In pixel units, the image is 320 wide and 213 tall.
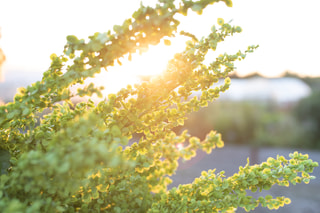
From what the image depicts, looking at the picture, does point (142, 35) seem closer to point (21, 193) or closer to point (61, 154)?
point (61, 154)

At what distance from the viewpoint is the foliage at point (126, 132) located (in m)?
0.77

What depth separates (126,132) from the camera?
0.98 metres

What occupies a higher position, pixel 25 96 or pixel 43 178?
pixel 25 96

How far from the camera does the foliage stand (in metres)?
0.77

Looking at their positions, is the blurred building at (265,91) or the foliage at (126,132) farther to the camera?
the blurred building at (265,91)

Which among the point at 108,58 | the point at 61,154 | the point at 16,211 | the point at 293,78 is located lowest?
the point at 16,211

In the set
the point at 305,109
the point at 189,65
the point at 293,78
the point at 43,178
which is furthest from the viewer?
the point at 293,78

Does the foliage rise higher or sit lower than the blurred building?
lower

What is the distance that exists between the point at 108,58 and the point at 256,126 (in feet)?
28.2

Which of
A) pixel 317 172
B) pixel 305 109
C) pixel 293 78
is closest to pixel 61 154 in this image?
pixel 317 172

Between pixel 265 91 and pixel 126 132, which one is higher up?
pixel 265 91

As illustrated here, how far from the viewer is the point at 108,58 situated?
82 cm

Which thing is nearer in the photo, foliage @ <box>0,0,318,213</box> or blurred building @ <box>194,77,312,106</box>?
foliage @ <box>0,0,318,213</box>

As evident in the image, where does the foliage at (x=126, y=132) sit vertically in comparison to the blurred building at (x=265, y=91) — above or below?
below
